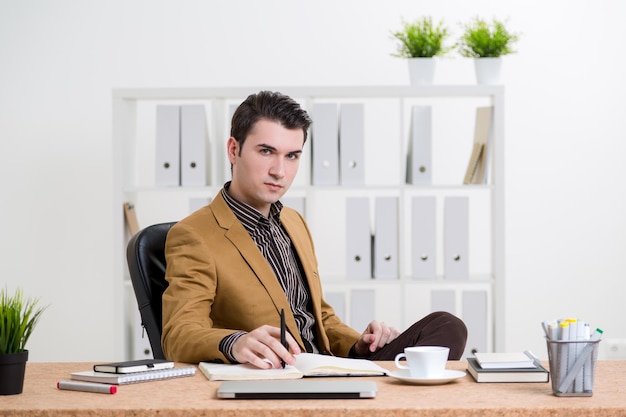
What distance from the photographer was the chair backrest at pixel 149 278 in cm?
235

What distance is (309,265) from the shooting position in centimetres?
258

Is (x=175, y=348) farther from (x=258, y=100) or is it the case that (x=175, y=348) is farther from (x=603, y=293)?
(x=603, y=293)

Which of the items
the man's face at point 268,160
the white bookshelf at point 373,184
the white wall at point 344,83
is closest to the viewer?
the man's face at point 268,160

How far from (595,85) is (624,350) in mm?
1379

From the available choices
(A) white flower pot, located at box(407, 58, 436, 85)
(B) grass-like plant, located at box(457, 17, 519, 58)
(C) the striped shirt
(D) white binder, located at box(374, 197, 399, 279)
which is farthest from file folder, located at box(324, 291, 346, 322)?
(C) the striped shirt

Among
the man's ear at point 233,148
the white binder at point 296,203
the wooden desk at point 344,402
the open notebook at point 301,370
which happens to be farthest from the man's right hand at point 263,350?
the white binder at point 296,203

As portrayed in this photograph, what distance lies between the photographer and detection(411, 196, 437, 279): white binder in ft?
12.8

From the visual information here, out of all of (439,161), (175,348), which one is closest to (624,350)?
(439,161)

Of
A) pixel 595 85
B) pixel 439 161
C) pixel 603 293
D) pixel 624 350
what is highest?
pixel 595 85

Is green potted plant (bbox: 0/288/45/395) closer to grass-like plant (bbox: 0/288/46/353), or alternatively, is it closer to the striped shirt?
grass-like plant (bbox: 0/288/46/353)

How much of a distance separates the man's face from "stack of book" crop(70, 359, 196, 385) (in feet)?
2.51

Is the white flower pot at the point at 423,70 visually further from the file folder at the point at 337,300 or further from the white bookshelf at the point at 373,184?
the file folder at the point at 337,300

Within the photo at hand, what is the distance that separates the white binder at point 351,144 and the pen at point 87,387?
236 cm

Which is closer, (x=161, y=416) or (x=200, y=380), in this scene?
(x=161, y=416)
